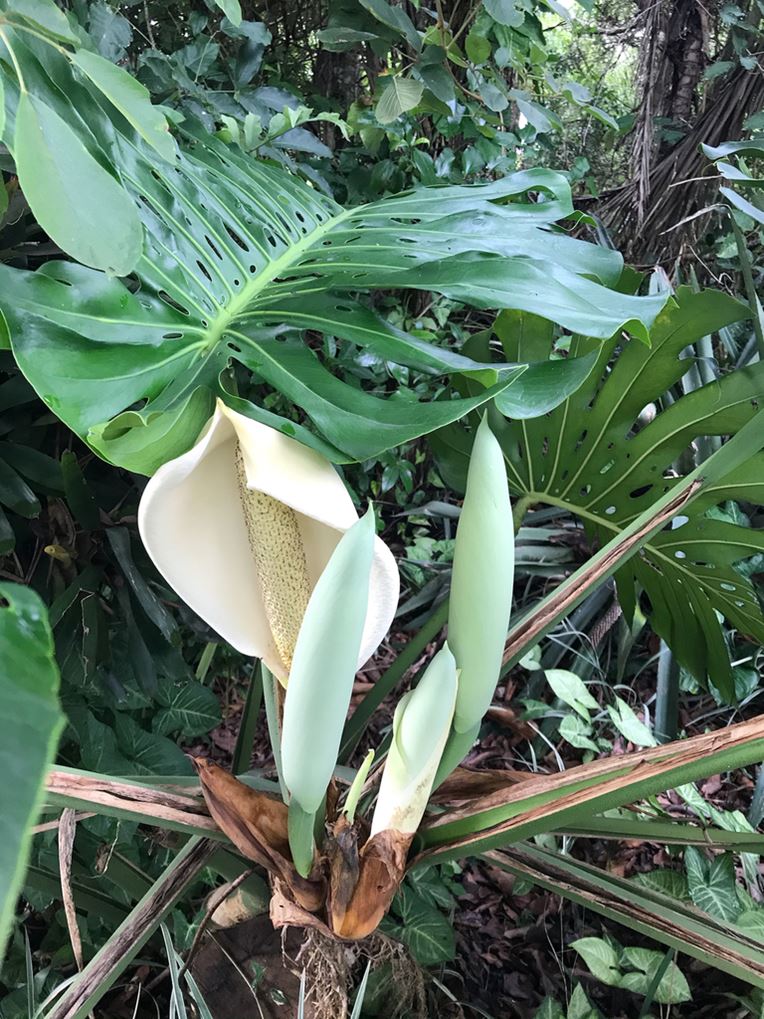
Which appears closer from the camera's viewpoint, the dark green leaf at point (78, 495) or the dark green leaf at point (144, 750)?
the dark green leaf at point (78, 495)

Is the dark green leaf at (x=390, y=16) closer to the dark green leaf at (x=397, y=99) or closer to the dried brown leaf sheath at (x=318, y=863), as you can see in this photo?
the dark green leaf at (x=397, y=99)

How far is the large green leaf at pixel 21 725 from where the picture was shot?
0.09 metres

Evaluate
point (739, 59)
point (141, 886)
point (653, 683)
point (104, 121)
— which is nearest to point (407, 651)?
point (141, 886)

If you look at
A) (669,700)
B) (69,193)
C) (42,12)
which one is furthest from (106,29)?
(669,700)

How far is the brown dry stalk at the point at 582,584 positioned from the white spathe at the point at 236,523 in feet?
0.61

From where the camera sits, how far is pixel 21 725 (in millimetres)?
Answer: 108

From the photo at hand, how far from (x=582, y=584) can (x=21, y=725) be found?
1.58ft

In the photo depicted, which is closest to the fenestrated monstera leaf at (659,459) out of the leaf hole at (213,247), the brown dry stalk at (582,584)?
the brown dry stalk at (582,584)

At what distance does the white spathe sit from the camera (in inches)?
14.8

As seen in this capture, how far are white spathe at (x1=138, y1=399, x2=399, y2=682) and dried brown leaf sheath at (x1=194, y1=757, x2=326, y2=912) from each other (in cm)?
8

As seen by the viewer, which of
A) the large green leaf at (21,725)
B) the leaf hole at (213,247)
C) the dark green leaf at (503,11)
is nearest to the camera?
the large green leaf at (21,725)

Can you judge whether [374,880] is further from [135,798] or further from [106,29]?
[106,29]

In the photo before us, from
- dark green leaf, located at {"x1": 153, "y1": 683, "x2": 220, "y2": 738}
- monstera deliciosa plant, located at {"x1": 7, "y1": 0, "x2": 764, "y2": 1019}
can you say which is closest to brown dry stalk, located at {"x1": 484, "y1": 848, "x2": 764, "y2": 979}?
monstera deliciosa plant, located at {"x1": 7, "y1": 0, "x2": 764, "y2": 1019}

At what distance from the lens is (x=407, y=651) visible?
71cm
